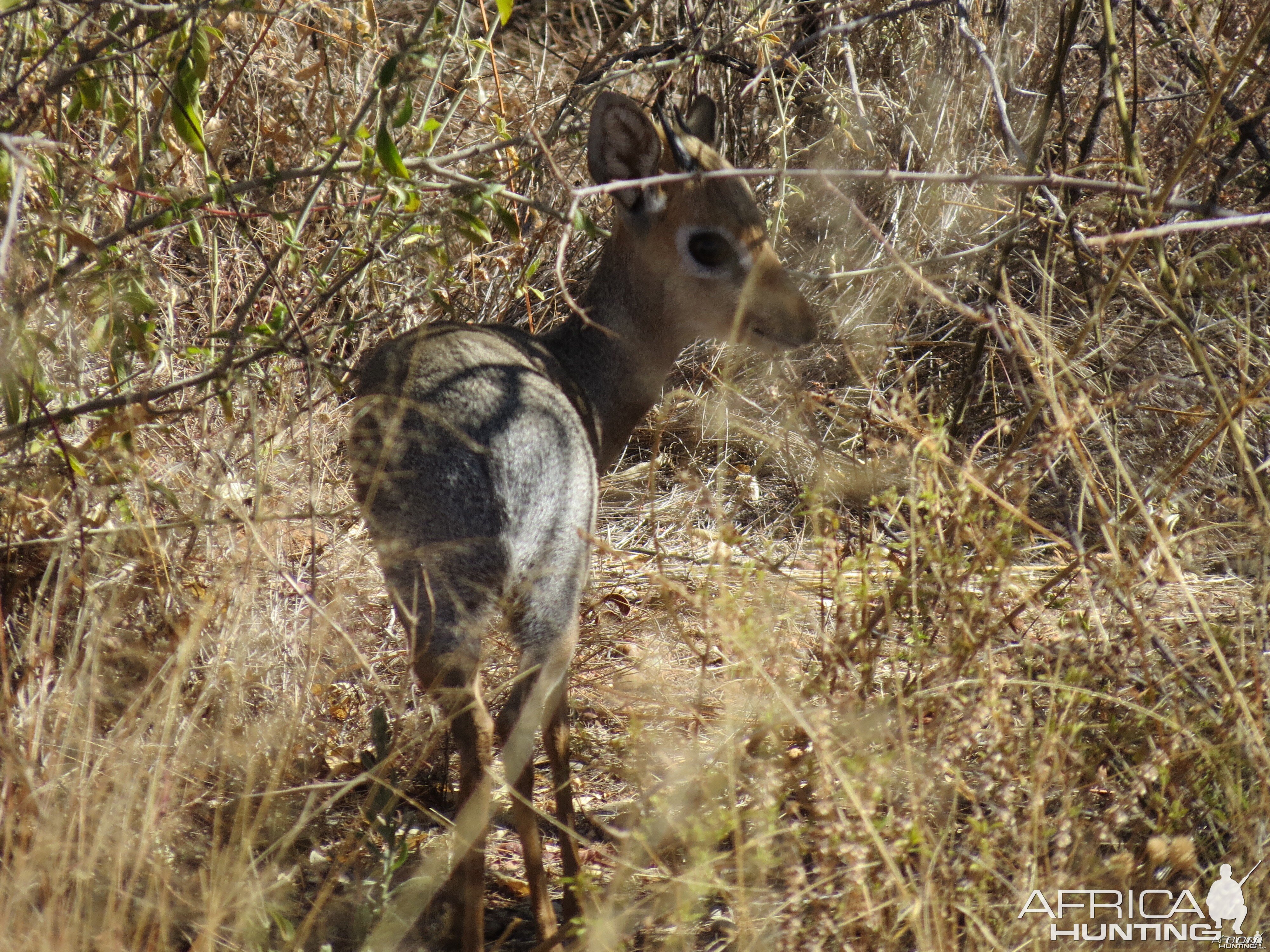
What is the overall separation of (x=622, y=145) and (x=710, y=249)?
0.45 metres

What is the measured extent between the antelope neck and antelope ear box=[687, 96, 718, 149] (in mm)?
615

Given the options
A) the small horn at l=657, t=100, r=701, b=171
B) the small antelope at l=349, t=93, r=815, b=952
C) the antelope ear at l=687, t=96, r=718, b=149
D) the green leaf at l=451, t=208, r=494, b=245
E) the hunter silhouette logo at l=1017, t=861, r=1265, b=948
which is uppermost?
the antelope ear at l=687, t=96, r=718, b=149

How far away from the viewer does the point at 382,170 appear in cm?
294

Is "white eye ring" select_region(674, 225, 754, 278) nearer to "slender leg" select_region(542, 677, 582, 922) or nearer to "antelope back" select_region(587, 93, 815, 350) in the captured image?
"antelope back" select_region(587, 93, 815, 350)

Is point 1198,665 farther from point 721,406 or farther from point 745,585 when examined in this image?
point 721,406

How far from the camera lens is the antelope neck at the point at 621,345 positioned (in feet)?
12.8

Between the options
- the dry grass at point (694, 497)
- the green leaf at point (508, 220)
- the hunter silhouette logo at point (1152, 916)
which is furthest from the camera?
the green leaf at point (508, 220)

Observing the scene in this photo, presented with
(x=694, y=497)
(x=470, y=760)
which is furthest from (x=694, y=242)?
(x=470, y=760)

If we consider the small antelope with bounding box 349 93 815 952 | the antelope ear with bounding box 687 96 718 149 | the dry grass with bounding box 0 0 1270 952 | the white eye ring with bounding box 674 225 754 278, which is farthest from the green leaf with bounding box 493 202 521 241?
the antelope ear with bounding box 687 96 718 149

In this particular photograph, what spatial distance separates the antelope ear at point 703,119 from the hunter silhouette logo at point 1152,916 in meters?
2.92

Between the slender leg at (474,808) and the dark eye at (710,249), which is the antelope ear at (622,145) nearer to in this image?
the dark eye at (710,249)

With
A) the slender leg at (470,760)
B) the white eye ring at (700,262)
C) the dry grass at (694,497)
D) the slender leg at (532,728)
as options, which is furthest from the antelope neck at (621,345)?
the slender leg at (470,760)

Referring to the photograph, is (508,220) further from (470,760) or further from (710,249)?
(470,760)

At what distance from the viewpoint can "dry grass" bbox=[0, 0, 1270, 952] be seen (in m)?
2.48
